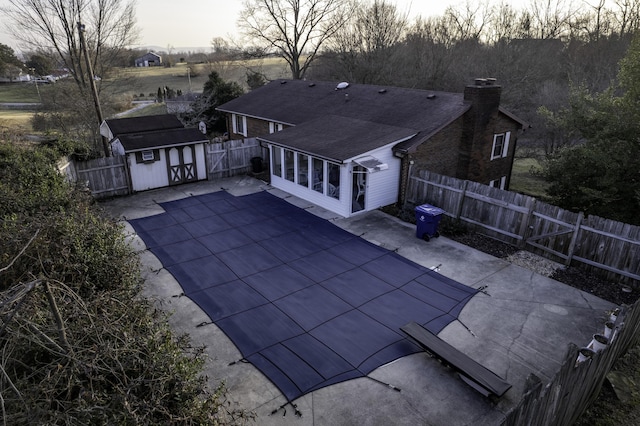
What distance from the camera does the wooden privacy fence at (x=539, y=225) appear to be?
1108 cm

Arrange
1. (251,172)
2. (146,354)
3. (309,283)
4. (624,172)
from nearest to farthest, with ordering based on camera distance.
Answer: (146,354) < (309,283) < (624,172) < (251,172)

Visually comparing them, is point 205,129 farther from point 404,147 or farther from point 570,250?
point 570,250

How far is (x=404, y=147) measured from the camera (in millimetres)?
15523

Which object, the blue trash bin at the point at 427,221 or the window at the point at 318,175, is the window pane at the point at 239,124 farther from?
the blue trash bin at the point at 427,221

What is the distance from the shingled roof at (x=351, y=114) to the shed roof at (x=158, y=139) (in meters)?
3.59

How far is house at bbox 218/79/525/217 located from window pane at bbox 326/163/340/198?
41mm

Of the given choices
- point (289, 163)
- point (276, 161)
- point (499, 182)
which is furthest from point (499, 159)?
point (276, 161)

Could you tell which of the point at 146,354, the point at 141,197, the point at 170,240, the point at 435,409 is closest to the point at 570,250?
the point at 435,409

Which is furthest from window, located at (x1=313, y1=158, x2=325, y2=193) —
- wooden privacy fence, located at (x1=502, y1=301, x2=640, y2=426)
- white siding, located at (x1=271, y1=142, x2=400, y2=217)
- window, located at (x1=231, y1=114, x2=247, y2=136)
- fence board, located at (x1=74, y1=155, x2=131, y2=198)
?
wooden privacy fence, located at (x1=502, y1=301, x2=640, y2=426)

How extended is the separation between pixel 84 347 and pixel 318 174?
1257cm

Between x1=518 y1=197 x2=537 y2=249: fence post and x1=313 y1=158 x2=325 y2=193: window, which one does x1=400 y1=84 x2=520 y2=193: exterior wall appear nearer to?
x1=313 y1=158 x2=325 y2=193: window

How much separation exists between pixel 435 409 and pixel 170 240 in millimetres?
10069

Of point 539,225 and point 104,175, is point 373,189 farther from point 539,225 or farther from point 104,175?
point 104,175

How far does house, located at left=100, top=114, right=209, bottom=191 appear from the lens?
17816 mm
